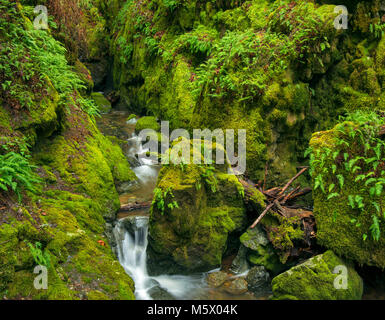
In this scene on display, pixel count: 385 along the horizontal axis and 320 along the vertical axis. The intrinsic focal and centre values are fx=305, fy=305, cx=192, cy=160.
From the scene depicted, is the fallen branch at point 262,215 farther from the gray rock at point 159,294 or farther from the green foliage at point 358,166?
the gray rock at point 159,294

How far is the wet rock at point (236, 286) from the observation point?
6.30 meters

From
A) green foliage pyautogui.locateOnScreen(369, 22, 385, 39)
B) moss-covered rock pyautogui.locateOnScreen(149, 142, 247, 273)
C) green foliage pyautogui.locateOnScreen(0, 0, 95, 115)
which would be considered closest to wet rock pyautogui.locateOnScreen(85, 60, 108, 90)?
green foliage pyautogui.locateOnScreen(0, 0, 95, 115)

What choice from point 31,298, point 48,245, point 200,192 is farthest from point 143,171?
point 31,298

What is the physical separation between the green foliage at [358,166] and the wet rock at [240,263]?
216cm

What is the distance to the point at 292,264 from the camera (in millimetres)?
6410

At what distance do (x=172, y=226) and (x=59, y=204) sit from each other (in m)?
2.25

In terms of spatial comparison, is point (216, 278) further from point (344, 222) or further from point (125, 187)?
point (125, 187)

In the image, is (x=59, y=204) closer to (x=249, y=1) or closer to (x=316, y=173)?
(x=316, y=173)

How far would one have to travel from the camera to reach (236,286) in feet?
21.0

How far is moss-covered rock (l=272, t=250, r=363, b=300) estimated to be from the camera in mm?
5473

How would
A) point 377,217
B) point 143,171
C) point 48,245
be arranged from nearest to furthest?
point 48,245 → point 377,217 → point 143,171

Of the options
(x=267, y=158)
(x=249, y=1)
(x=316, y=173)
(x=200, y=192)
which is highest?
(x=249, y=1)

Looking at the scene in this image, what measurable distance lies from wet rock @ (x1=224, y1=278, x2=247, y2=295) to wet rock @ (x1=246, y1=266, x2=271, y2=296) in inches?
4.3

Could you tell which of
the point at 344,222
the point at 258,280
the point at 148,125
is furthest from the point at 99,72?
the point at 344,222
